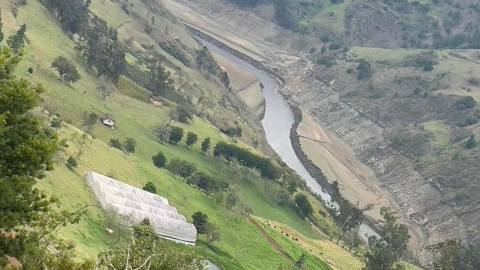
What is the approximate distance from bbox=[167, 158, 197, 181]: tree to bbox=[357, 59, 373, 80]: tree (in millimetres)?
107559

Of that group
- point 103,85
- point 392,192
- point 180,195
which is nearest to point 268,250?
point 180,195

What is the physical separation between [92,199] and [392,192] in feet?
293

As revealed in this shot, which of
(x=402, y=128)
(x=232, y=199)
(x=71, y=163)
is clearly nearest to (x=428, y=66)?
(x=402, y=128)

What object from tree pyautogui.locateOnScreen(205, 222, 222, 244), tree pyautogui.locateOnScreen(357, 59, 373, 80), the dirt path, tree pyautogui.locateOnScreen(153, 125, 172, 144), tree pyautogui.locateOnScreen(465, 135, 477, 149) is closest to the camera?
tree pyautogui.locateOnScreen(205, 222, 222, 244)

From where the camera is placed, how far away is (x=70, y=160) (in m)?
57.4

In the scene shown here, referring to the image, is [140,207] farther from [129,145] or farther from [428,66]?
[428,66]

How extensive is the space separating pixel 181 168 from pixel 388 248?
3176 cm

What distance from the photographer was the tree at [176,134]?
310ft

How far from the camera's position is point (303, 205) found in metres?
95.0

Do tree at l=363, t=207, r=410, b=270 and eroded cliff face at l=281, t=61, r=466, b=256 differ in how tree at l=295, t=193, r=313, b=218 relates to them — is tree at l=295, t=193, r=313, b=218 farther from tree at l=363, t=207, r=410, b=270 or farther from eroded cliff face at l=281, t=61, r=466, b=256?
eroded cliff face at l=281, t=61, r=466, b=256

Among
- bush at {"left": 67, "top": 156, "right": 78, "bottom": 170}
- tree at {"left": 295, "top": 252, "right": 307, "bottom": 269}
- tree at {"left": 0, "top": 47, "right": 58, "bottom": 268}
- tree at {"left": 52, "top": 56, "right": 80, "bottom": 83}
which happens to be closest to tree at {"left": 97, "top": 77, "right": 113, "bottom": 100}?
tree at {"left": 52, "top": 56, "right": 80, "bottom": 83}

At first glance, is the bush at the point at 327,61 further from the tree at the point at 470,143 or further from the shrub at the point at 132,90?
the shrub at the point at 132,90

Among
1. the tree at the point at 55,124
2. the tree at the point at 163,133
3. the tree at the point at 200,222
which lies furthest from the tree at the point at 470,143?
the tree at the point at 55,124

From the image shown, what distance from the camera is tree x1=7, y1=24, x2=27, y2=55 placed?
79875 mm
